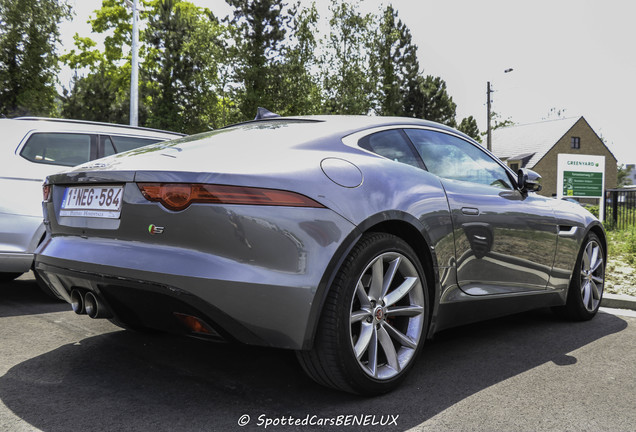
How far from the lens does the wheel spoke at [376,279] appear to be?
2.88 metres

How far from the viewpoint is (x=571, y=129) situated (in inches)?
2260

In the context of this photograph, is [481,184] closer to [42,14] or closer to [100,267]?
[100,267]

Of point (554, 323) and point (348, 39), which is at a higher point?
point (348, 39)

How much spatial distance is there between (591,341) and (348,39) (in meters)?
25.9

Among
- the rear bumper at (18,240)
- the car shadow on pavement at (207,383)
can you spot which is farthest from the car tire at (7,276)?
the car shadow on pavement at (207,383)

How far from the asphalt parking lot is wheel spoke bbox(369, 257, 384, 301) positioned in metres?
0.50

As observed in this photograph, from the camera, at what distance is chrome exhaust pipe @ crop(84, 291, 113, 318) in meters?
2.86

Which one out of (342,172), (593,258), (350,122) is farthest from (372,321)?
(593,258)

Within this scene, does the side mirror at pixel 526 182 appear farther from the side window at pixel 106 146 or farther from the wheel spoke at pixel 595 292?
the side window at pixel 106 146

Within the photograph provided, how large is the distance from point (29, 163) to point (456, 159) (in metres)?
3.64

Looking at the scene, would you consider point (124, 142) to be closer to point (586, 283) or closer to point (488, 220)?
point (488, 220)

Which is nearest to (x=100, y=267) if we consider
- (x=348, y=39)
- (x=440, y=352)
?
(x=440, y=352)

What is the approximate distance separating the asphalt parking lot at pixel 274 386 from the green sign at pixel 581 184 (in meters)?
14.1

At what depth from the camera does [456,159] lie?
3814mm
